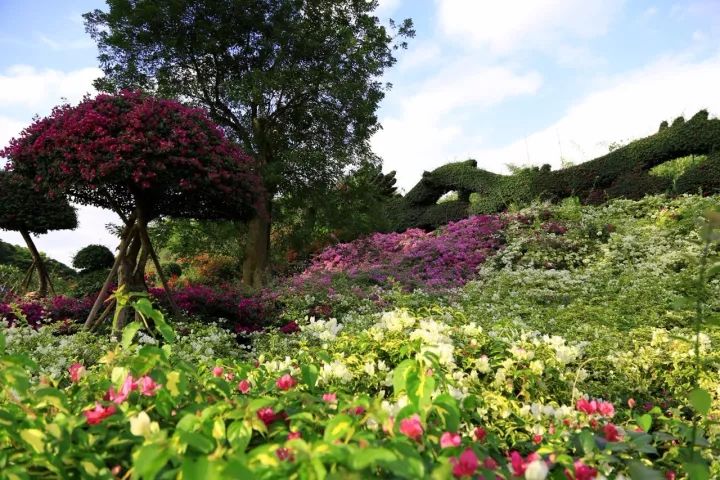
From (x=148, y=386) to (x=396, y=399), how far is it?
2.88 ft

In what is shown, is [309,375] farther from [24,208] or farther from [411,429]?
[24,208]

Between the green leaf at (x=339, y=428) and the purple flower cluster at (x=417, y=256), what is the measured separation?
695 centimetres

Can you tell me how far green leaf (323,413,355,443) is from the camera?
115cm

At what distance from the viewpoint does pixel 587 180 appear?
41.0 feet

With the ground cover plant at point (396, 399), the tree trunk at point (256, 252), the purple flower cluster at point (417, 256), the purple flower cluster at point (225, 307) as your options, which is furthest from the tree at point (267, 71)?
the ground cover plant at point (396, 399)

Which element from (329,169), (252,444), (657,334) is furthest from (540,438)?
(329,169)

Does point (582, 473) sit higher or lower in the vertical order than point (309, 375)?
lower

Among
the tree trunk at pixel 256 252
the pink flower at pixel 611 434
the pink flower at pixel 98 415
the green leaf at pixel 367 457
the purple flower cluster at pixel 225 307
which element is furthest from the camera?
the tree trunk at pixel 256 252

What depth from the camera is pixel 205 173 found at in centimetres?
619

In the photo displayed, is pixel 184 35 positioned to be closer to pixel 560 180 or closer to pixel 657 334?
pixel 560 180

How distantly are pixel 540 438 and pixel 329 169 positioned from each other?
10.5 meters

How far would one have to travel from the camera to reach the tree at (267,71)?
11.4 metres

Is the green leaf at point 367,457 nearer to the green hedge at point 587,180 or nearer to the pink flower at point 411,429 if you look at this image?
the pink flower at point 411,429

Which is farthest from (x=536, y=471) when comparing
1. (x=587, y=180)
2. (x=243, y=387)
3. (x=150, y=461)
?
(x=587, y=180)
